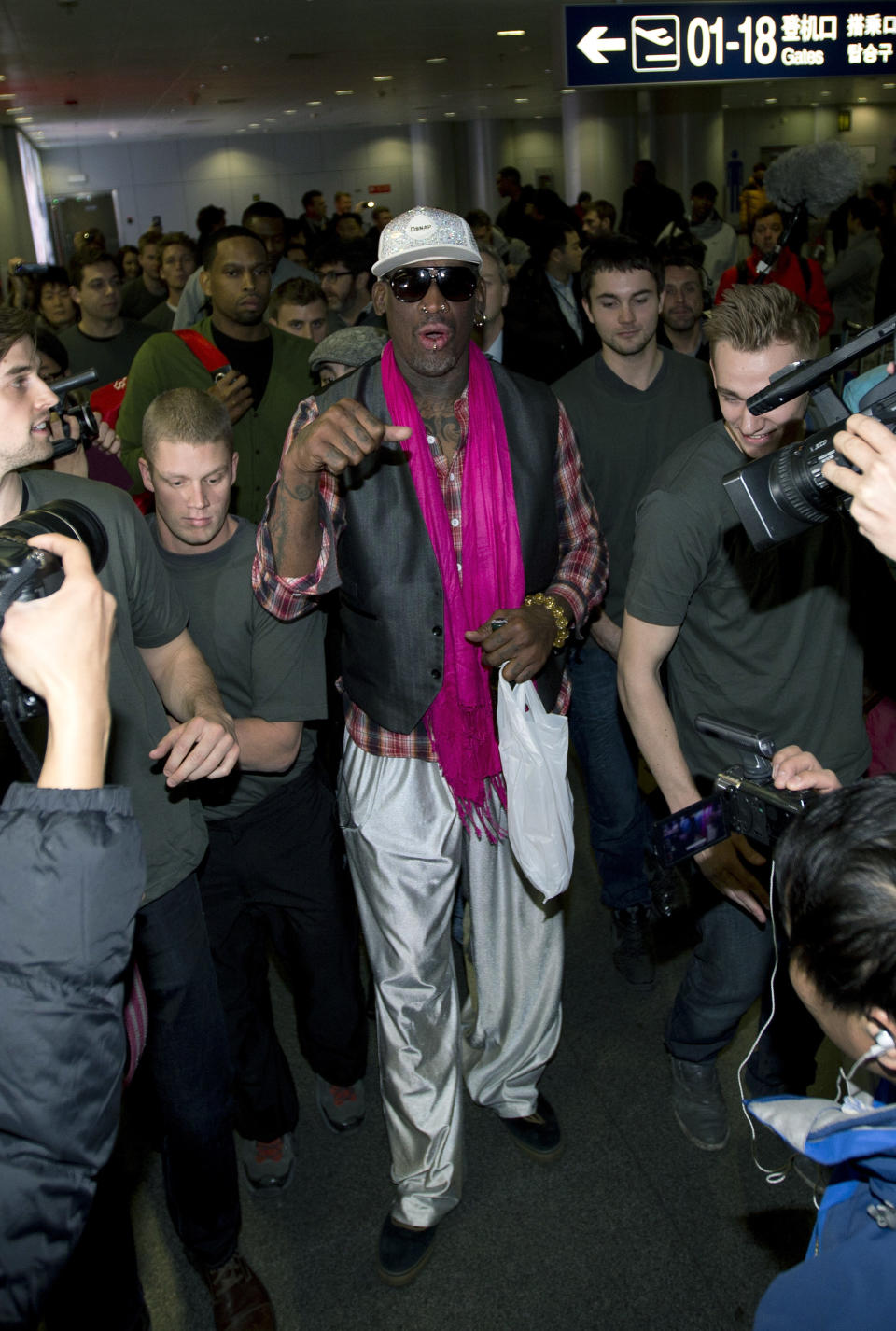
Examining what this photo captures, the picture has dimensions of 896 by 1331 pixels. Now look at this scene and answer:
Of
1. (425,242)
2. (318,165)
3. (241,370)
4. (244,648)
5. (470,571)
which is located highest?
(318,165)

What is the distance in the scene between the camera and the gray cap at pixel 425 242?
224cm

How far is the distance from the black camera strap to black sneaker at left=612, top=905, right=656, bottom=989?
232 cm

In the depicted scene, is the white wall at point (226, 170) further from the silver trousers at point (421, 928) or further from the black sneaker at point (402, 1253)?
the black sneaker at point (402, 1253)

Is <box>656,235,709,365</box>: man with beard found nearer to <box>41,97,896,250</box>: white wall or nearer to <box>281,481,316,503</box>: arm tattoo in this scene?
<box>281,481,316,503</box>: arm tattoo

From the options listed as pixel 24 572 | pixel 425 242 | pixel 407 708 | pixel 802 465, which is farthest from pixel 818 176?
pixel 24 572

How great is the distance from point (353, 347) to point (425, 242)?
983 mm

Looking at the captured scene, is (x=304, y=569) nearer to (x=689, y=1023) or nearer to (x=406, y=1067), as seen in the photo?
(x=406, y=1067)

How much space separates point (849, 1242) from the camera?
117 centimetres

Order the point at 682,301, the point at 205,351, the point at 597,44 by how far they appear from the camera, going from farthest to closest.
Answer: the point at 597,44 → the point at 682,301 → the point at 205,351

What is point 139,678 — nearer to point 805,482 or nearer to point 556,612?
point 556,612

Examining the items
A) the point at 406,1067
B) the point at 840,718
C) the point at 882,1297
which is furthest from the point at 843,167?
the point at 882,1297

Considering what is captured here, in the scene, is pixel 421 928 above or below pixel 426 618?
below

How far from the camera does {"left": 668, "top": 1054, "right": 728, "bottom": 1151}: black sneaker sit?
2.58 m

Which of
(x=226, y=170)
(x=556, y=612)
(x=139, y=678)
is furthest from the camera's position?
(x=226, y=170)
